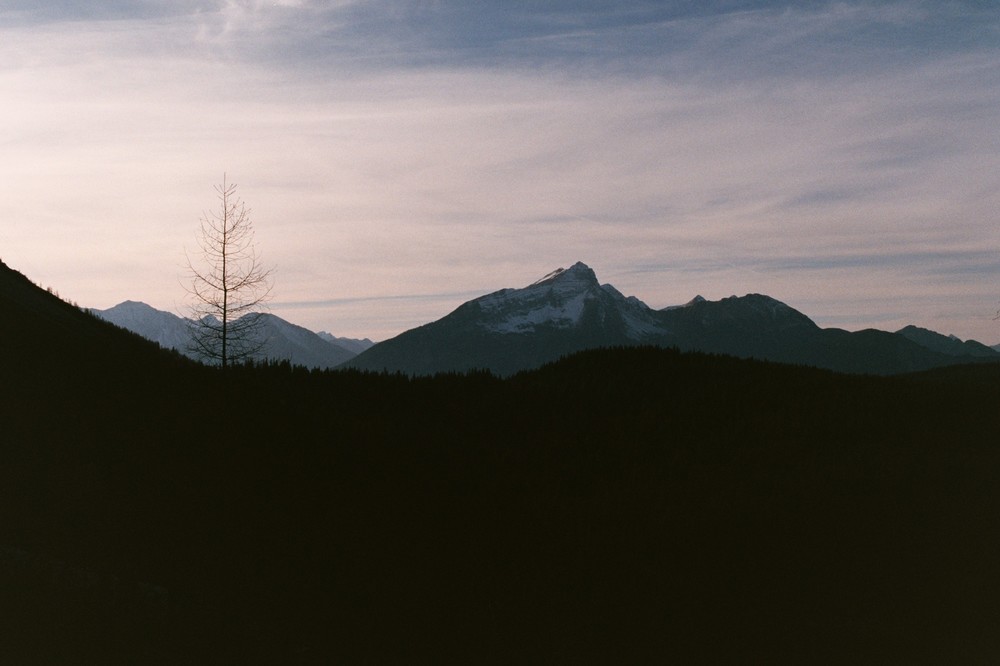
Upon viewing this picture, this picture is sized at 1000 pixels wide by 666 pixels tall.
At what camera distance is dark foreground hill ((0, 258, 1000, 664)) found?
9.15 meters

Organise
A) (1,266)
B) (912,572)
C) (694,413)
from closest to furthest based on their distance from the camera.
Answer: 1. (912,572)
2. (694,413)
3. (1,266)

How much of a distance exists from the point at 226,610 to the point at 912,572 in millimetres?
9263

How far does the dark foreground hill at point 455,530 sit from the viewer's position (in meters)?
9.15

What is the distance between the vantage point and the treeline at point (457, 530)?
30.1 ft

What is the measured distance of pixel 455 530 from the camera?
11500mm

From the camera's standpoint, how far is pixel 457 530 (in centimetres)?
1151

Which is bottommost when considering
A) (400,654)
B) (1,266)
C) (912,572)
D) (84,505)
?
(400,654)

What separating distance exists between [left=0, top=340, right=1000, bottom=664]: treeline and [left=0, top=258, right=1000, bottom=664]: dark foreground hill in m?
0.04

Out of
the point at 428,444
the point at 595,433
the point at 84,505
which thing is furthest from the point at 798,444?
the point at 84,505

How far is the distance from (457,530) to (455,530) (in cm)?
3

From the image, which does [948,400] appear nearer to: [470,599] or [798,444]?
[798,444]

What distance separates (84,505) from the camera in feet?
32.8

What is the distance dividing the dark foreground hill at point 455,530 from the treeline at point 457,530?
0.13ft

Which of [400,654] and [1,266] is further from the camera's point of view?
[1,266]
